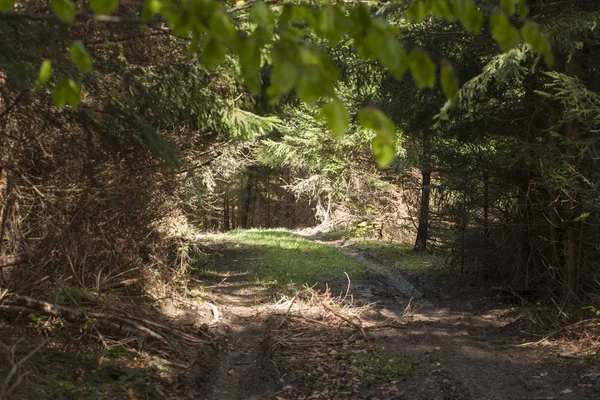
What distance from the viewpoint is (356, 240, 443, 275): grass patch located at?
678 inches

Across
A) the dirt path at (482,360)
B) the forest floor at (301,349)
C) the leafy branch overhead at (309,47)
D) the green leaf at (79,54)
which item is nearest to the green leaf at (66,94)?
the leafy branch overhead at (309,47)

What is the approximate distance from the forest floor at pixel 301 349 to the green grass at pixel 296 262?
1.77 metres

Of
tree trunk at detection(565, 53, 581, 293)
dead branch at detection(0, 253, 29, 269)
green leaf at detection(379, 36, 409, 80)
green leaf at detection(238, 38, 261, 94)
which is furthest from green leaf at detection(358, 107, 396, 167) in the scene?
tree trunk at detection(565, 53, 581, 293)

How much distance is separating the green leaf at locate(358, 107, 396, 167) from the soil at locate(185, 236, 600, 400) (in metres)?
5.60

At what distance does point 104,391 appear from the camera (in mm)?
6230

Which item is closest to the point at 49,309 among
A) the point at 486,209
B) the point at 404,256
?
the point at 486,209

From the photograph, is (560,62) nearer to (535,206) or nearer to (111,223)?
(535,206)

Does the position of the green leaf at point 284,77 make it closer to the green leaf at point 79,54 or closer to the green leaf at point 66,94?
the green leaf at point 79,54

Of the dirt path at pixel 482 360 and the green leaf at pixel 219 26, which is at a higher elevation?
the green leaf at pixel 219 26

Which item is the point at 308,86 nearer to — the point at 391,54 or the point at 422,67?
the point at 391,54

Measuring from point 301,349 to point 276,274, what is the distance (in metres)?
6.84

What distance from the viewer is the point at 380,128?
211 cm

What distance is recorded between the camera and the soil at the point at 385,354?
737cm

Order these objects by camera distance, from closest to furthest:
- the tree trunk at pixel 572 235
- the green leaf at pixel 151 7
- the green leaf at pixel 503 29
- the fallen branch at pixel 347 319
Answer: the green leaf at pixel 151 7
the green leaf at pixel 503 29
the fallen branch at pixel 347 319
the tree trunk at pixel 572 235
